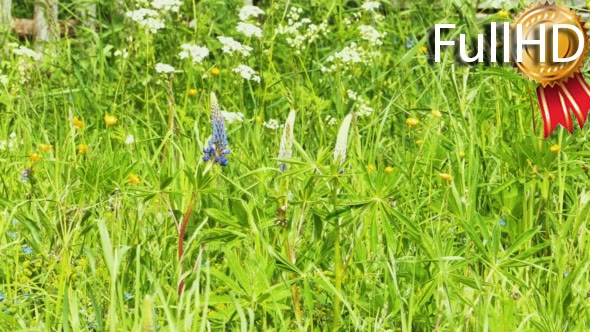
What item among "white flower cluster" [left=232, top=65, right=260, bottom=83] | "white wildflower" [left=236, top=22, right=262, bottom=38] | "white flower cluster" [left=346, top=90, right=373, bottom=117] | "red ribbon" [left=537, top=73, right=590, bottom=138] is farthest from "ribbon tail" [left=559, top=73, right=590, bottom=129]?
"white wildflower" [left=236, top=22, right=262, bottom=38]

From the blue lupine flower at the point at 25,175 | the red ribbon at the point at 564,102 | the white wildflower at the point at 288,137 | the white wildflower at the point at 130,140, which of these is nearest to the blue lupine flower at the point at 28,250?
the blue lupine flower at the point at 25,175

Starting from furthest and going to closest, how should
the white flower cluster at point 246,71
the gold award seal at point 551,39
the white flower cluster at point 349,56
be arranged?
the white flower cluster at point 349,56 < the white flower cluster at point 246,71 < the gold award seal at point 551,39

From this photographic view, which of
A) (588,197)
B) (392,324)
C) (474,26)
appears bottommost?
(392,324)

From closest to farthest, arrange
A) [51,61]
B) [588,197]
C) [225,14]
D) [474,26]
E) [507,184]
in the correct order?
[588,197], [507,184], [474,26], [51,61], [225,14]

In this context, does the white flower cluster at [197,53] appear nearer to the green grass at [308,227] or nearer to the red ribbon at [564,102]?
the green grass at [308,227]

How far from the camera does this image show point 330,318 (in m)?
2.42

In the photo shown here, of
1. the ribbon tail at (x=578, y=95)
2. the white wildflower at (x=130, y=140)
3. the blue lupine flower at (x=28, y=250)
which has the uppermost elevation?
the ribbon tail at (x=578, y=95)

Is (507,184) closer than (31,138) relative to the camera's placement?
Yes

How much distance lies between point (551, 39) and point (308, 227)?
123cm

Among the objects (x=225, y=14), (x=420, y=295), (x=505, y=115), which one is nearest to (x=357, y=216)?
(x=420, y=295)

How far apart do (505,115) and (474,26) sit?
0.42m

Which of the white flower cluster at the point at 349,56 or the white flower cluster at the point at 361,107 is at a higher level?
the white flower cluster at the point at 349,56

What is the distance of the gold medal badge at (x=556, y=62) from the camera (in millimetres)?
3297

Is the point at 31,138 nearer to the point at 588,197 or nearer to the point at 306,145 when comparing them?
the point at 306,145
